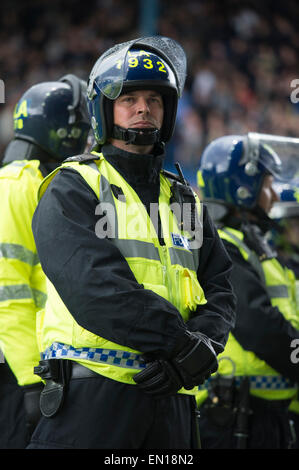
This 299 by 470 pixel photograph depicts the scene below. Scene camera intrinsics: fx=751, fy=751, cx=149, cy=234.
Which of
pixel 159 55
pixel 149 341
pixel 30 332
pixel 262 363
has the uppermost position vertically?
pixel 159 55

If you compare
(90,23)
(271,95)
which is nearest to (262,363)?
(271,95)

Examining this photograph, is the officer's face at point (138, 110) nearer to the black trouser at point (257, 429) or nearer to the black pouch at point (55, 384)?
the black pouch at point (55, 384)

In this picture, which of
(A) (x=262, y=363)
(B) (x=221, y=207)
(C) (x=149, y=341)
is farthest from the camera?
(B) (x=221, y=207)

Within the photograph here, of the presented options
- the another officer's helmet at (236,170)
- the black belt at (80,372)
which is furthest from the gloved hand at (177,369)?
the another officer's helmet at (236,170)

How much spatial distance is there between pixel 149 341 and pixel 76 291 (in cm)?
29

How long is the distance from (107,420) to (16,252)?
1.09 meters

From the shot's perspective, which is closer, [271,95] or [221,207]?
[221,207]

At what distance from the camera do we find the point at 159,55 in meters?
3.05

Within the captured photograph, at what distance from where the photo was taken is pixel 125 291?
243 cm

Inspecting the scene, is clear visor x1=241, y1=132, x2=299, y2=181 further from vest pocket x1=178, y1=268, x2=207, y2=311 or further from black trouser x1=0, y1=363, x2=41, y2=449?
black trouser x1=0, y1=363, x2=41, y2=449

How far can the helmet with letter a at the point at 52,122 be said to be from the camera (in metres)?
3.87

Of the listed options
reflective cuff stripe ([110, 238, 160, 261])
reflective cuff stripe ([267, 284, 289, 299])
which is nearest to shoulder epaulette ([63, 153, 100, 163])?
reflective cuff stripe ([110, 238, 160, 261])

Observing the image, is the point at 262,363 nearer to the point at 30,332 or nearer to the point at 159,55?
the point at 30,332

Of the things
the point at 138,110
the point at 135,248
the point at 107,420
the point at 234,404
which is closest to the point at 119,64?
the point at 138,110
